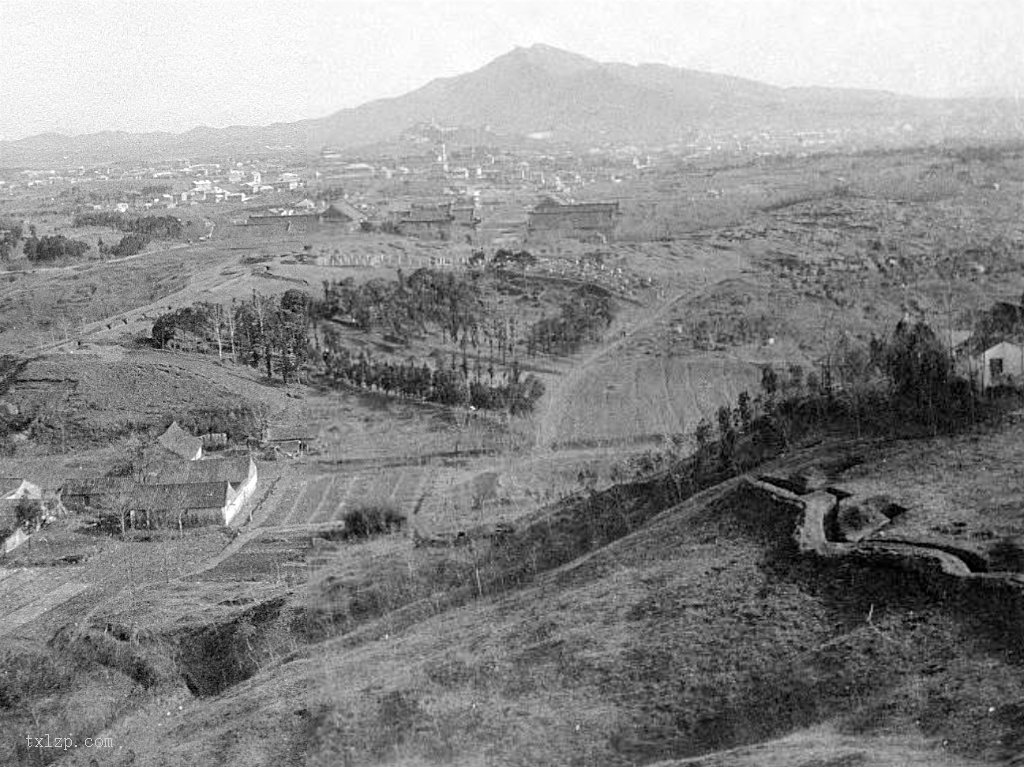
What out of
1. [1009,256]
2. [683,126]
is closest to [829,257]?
[1009,256]

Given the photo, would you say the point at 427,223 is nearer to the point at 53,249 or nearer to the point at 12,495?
the point at 53,249

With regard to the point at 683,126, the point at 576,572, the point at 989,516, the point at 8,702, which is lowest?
the point at 8,702

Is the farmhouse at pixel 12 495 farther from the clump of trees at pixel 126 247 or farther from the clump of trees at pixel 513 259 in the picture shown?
the clump of trees at pixel 126 247

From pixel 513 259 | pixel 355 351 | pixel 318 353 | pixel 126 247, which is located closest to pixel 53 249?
pixel 126 247

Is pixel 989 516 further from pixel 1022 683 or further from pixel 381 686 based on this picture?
pixel 381 686

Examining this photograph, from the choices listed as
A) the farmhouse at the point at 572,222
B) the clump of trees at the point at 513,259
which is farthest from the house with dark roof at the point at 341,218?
the clump of trees at the point at 513,259

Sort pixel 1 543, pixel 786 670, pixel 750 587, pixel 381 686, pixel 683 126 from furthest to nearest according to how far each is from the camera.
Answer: pixel 683 126, pixel 1 543, pixel 750 587, pixel 381 686, pixel 786 670

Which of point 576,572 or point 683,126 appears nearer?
point 576,572

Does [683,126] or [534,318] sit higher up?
[683,126]
